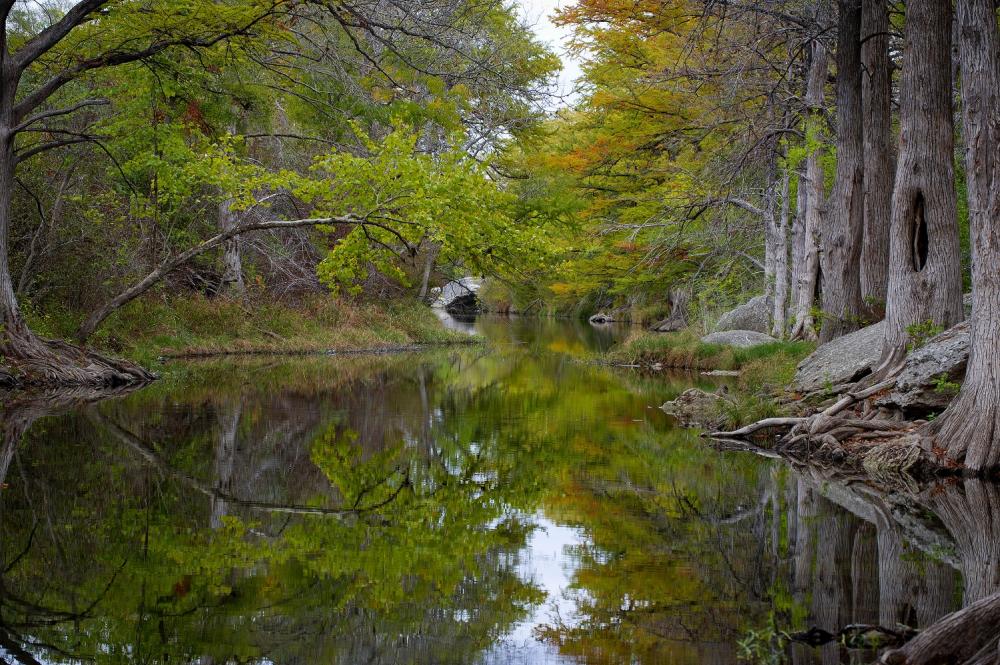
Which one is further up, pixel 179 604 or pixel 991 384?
pixel 991 384

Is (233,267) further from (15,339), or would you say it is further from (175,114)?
(15,339)

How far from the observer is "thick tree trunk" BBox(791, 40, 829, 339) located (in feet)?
59.6

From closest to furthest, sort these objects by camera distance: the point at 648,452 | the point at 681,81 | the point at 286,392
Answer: the point at 648,452 < the point at 286,392 < the point at 681,81

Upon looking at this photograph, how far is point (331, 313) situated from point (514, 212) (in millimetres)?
6343

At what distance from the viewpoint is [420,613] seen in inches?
191

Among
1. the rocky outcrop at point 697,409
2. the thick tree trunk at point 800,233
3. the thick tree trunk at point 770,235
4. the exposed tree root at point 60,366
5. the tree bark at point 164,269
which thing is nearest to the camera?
the rocky outcrop at point 697,409

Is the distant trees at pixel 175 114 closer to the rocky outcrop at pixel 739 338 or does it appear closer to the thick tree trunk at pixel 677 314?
the rocky outcrop at pixel 739 338

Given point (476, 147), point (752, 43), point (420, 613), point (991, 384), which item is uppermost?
point (476, 147)

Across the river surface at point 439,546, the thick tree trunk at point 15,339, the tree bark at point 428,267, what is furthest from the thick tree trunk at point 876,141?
the tree bark at point 428,267

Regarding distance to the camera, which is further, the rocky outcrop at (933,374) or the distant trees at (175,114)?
the distant trees at (175,114)

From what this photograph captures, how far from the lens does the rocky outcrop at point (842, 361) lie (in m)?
11.7

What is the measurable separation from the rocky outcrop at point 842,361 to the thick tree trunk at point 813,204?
4.71 meters

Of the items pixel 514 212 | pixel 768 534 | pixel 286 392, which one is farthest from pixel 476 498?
pixel 514 212

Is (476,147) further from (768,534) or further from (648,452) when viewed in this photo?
(768,534)
